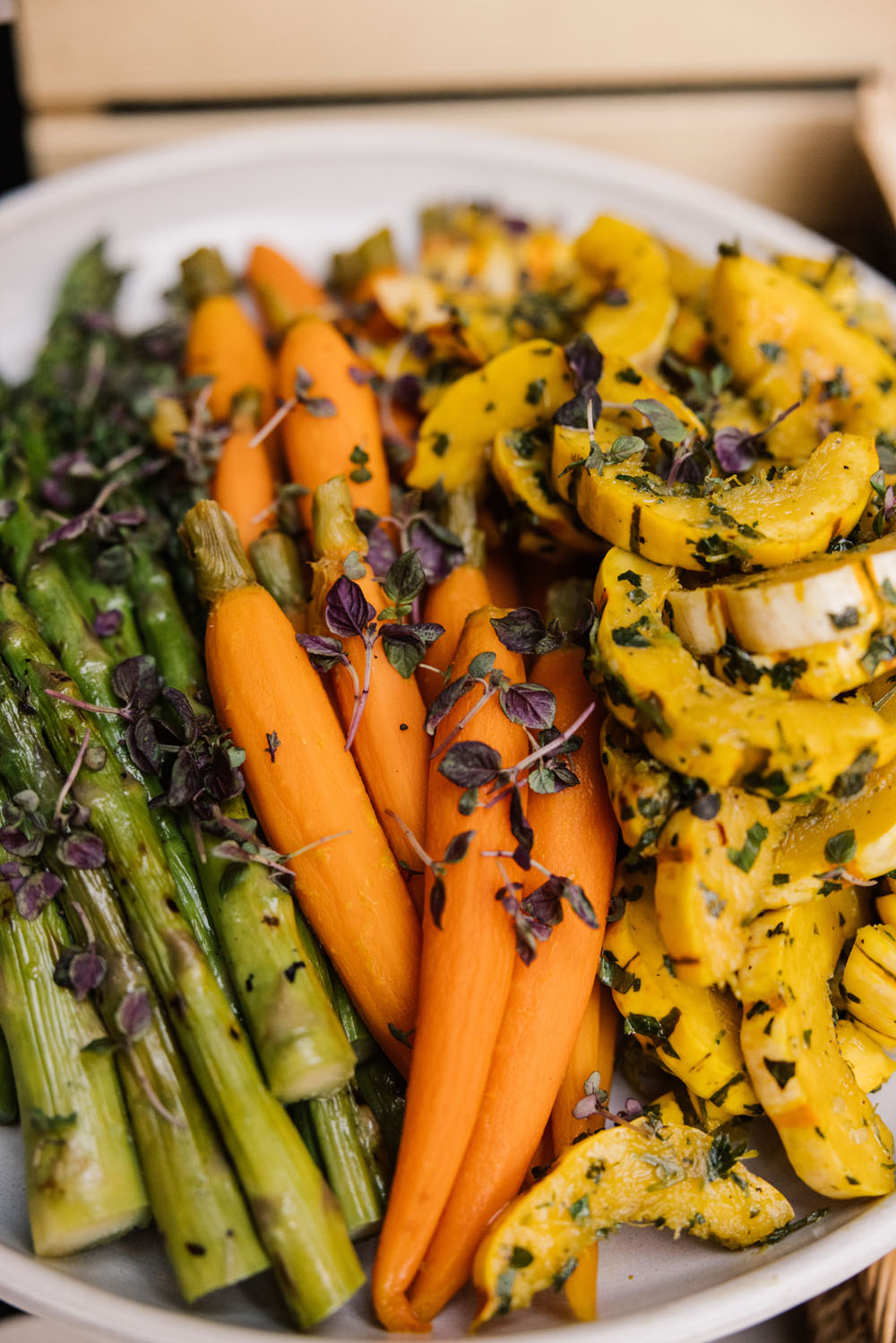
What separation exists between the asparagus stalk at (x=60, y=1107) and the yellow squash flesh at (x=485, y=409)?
1.32 meters

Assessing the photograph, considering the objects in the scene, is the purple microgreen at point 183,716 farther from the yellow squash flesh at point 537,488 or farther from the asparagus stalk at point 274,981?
the yellow squash flesh at point 537,488

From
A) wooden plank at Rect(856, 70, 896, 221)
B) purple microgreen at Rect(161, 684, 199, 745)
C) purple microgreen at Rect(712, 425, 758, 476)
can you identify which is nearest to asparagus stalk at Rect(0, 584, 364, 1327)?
purple microgreen at Rect(161, 684, 199, 745)

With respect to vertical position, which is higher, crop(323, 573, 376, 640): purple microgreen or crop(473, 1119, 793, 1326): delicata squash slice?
crop(323, 573, 376, 640): purple microgreen

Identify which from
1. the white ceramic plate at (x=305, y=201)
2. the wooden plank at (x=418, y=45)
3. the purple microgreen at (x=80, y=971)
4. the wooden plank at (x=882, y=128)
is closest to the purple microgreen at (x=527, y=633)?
the purple microgreen at (x=80, y=971)

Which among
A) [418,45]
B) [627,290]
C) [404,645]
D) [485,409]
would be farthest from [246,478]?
[418,45]

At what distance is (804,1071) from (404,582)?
3.85 ft

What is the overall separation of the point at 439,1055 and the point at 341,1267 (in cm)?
36

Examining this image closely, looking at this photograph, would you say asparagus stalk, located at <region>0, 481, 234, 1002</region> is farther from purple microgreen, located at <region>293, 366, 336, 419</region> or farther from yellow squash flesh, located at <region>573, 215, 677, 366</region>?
yellow squash flesh, located at <region>573, 215, 677, 366</region>

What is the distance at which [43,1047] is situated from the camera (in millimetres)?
1615

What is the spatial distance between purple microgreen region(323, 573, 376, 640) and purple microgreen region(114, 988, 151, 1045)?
2.56 feet

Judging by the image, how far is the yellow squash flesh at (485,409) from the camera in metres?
2.18

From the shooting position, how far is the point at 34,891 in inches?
67.2

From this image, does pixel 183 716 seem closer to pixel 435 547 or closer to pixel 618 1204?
pixel 435 547

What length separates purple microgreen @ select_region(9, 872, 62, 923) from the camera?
170 centimetres
